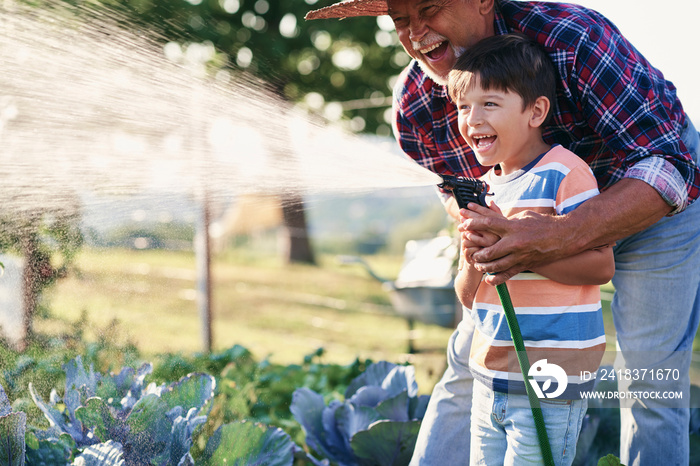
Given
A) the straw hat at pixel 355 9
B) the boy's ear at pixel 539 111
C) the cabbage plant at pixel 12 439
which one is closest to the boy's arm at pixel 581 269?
the boy's ear at pixel 539 111

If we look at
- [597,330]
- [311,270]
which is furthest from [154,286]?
[597,330]

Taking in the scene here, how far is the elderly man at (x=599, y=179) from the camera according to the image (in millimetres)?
1852

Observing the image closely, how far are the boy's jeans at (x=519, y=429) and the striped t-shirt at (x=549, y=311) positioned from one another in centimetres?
4

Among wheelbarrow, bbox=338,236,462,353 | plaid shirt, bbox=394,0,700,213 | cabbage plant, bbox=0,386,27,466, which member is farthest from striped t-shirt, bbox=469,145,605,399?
wheelbarrow, bbox=338,236,462,353

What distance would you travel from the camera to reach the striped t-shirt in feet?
6.11

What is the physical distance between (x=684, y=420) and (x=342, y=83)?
11.8 metres

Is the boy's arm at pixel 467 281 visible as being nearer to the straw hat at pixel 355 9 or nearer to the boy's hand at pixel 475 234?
the boy's hand at pixel 475 234

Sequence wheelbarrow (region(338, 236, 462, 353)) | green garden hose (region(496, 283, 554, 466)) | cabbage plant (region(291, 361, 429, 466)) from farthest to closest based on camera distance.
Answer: wheelbarrow (region(338, 236, 462, 353))
cabbage plant (region(291, 361, 429, 466))
green garden hose (region(496, 283, 554, 466))

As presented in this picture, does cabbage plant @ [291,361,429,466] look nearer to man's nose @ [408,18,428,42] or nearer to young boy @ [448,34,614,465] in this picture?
young boy @ [448,34,614,465]

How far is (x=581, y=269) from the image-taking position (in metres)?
1.85

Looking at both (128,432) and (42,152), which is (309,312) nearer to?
(42,152)

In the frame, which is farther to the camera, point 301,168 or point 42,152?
point 42,152

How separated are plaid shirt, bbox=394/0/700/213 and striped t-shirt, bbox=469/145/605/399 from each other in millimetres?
275

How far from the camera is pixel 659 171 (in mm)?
1963
